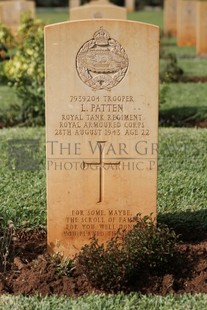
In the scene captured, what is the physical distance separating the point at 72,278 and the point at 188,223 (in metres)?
1.20

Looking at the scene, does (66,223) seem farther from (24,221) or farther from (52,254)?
(24,221)

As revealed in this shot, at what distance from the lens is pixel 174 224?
17.0 feet

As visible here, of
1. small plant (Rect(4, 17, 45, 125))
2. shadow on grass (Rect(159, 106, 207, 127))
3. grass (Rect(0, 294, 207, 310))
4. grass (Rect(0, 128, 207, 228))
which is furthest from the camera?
shadow on grass (Rect(159, 106, 207, 127))

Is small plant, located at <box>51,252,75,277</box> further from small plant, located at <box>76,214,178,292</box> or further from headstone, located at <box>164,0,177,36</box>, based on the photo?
headstone, located at <box>164,0,177,36</box>

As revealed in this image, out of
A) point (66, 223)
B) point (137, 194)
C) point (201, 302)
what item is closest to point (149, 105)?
point (137, 194)

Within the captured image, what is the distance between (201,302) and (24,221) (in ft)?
5.48

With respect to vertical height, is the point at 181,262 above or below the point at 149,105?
below

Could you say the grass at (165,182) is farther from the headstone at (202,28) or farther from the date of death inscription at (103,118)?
the headstone at (202,28)

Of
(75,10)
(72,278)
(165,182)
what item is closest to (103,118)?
(72,278)

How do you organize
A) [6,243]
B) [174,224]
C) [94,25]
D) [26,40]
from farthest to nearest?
1. [26,40]
2. [174,224]
3. [6,243]
4. [94,25]

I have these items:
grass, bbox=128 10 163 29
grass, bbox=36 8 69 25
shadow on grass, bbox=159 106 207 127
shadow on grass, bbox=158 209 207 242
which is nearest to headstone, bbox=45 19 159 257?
shadow on grass, bbox=158 209 207 242

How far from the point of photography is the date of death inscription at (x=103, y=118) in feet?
14.4

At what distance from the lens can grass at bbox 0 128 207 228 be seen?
5340 millimetres

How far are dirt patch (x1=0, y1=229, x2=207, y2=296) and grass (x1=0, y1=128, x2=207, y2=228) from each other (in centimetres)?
70
